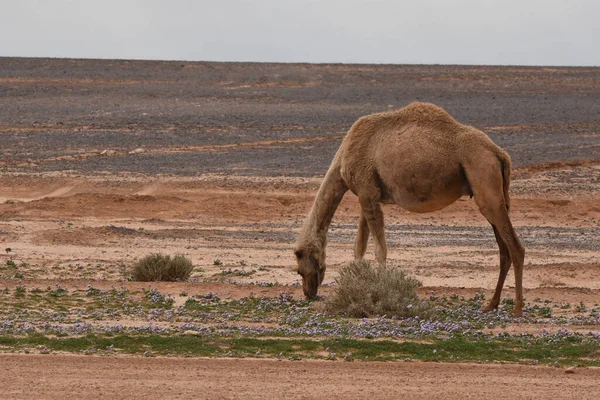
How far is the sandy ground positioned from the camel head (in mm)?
931

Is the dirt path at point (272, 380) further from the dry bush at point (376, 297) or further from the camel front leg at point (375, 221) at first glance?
the camel front leg at point (375, 221)

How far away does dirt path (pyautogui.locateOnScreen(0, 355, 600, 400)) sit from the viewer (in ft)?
36.9

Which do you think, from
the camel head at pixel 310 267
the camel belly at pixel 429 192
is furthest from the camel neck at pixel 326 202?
the camel belly at pixel 429 192

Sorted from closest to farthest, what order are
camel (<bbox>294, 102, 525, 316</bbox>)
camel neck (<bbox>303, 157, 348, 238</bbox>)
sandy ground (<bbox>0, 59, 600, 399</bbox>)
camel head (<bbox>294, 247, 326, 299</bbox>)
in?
1. sandy ground (<bbox>0, 59, 600, 399</bbox>)
2. camel (<bbox>294, 102, 525, 316</bbox>)
3. camel head (<bbox>294, 247, 326, 299</bbox>)
4. camel neck (<bbox>303, 157, 348, 238</bbox>)

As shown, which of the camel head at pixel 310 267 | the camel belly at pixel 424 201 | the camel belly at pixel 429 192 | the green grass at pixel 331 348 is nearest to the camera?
the green grass at pixel 331 348

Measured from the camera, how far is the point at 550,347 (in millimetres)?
13578

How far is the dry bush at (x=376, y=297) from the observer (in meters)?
15.6

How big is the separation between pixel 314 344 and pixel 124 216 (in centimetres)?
1801

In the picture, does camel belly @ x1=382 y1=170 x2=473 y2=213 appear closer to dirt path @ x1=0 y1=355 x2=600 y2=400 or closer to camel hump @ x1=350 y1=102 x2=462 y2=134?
camel hump @ x1=350 y1=102 x2=462 y2=134

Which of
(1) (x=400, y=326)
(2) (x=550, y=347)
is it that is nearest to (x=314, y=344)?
(1) (x=400, y=326)

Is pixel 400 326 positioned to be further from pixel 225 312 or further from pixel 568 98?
pixel 568 98

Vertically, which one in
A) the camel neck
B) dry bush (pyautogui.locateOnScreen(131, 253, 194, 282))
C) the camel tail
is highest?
the camel tail

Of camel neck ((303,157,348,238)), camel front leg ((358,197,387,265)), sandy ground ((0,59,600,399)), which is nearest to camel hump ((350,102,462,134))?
camel neck ((303,157,348,238))

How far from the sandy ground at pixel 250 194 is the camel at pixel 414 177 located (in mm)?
1335
